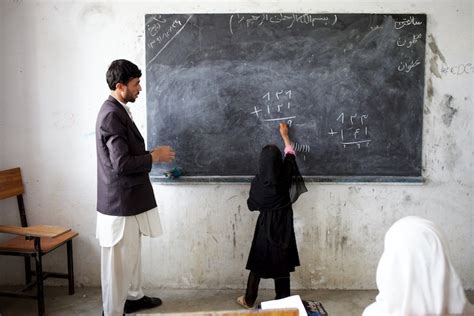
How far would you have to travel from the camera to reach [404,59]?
3432 mm

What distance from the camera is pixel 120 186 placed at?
2.86 m

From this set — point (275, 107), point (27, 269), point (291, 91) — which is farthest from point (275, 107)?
point (27, 269)

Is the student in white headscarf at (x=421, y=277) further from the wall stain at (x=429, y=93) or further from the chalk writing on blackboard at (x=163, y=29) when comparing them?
the chalk writing on blackboard at (x=163, y=29)

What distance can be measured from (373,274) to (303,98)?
153 centimetres

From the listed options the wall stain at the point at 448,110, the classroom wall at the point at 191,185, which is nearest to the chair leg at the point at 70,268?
the classroom wall at the point at 191,185

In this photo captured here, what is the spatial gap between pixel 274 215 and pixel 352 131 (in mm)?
954

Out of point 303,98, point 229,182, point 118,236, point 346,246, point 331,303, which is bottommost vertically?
point 331,303

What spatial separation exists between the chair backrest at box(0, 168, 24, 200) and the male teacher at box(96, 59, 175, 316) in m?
0.95

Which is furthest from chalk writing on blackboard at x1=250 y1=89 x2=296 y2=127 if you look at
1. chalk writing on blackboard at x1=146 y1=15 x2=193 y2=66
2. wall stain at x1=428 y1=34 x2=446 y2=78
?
wall stain at x1=428 y1=34 x2=446 y2=78

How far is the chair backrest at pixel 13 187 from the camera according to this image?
3.39 m

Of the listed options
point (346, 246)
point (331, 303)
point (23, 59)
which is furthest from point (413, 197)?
point (23, 59)

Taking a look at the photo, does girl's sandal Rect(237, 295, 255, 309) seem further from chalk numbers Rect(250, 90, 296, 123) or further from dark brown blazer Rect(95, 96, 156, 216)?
chalk numbers Rect(250, 90, 296, 123)

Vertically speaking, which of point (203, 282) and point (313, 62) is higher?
point (313, 62)

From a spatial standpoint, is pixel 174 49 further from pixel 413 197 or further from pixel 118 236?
pixel 413 197
